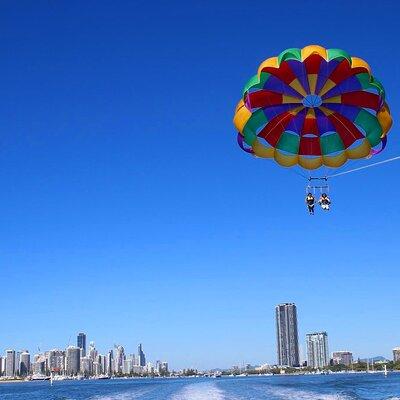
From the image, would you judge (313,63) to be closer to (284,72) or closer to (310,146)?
(284,72)

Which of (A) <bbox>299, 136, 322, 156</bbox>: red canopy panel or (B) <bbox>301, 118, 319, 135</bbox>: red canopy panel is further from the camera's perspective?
(A) <bbox>299, 136, 322, 156</bbox>: red canopy panel

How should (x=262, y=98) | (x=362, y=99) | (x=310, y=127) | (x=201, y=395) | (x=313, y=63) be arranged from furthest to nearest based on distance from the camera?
(x=201, y=395) < (x=310, y=127) < (x=262, y=98) < (x=362, y=99) < (x=313, y=63)

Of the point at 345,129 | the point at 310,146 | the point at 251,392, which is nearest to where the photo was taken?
the point at 345,129

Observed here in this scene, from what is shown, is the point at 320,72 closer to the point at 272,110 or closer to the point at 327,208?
the point at 272,110

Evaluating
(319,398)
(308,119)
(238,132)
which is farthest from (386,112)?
(319,398)

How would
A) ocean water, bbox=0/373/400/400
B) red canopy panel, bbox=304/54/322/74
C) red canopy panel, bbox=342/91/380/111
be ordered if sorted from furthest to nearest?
ocean water, bbox=0/373/400/400, red canopy panel, bbox=342/91/380/111, red canopy panel, bbox=304/54/322/74

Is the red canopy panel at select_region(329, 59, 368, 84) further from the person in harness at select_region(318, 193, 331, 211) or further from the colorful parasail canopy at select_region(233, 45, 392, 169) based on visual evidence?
the person in harness at select_region(318, 193, 331, 211)

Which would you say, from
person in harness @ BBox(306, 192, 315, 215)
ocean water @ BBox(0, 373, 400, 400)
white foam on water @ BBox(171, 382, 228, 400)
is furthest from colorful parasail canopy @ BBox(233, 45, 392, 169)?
white foam on water @ BBox(171, 382, 228, 400)

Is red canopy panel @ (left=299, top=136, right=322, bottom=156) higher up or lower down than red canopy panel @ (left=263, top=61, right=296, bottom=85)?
lower down

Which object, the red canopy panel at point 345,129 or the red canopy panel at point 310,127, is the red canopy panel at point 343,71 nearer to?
the red canopy panel at point 345,129

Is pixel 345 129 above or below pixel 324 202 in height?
above

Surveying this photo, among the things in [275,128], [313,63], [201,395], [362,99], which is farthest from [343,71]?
[201,395]
